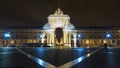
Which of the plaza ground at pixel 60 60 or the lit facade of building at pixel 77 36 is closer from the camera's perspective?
the plaza ground at pixel 60 60

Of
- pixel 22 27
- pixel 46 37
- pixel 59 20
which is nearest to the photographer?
pixel 59 20

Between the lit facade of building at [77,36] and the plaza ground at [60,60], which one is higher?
Result: the lit facade of building at [77,36]

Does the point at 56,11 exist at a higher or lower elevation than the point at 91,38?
higher

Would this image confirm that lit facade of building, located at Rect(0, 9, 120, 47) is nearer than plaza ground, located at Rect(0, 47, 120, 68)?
No

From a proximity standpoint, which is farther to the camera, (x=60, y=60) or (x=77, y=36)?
(x=77, y=36)

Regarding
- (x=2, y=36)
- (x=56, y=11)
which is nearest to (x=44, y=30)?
(x=56, y=11)

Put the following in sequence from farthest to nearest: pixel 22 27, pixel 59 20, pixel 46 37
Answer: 1. pixel 22 27
2. pixel 46 37
3. pixel 59 20

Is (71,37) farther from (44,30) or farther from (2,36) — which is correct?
(2,36)

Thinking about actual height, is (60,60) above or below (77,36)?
below

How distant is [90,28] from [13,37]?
5206cm

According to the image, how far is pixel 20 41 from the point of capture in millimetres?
196500

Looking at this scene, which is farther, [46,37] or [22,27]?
[22,27]

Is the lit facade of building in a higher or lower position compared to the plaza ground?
higher

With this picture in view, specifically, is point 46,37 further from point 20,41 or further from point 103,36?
point 103,36
